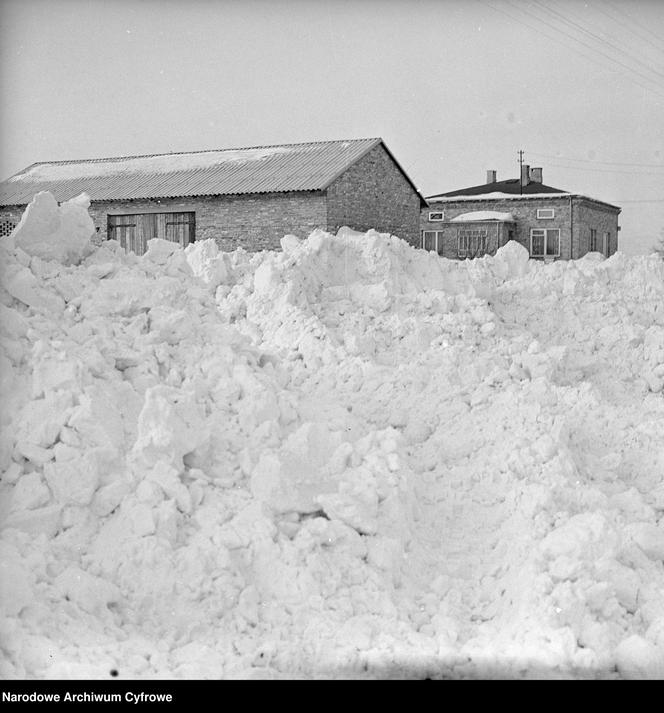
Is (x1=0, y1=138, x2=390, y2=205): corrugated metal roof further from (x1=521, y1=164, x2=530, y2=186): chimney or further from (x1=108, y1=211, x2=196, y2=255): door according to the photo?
(x1=521, y1=164, x2=530, y2=186): chimney

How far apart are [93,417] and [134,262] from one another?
8.84 feet

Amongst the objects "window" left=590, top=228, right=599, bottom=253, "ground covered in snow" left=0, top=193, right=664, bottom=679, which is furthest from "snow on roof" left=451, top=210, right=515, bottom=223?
"ground covered in snow" left=0, top=193, right=664, bottom=679

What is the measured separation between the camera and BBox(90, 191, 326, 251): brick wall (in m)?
17.5

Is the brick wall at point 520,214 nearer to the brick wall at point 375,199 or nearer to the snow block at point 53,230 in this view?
the brick wall at point 375,199

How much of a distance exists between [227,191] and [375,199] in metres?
3.04

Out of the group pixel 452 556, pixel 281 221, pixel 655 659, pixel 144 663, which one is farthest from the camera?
pixel 281 221

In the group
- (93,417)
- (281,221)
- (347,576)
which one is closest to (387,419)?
(347,576)

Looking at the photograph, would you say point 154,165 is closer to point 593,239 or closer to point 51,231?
point 593,239

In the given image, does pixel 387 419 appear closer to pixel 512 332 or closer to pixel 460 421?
pixel 460 421

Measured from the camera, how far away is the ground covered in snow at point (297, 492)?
5.29 m

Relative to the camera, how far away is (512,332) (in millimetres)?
9852

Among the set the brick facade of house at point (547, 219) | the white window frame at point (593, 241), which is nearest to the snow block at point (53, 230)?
the brick facade of house at point (547, 219)

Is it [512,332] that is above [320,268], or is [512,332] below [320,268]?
below

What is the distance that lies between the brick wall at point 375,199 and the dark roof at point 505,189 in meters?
3.48
